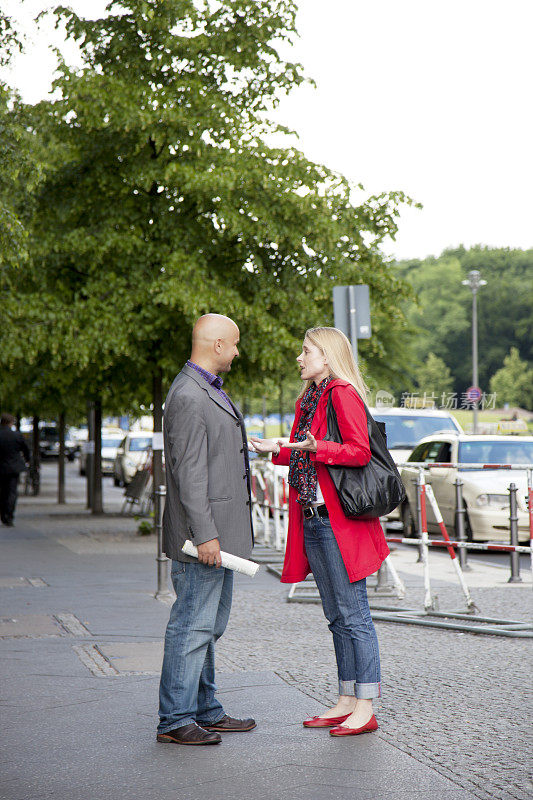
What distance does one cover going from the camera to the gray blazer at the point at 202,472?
4.94 metres

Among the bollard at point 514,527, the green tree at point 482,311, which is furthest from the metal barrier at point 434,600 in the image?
the green tree at point 482,311

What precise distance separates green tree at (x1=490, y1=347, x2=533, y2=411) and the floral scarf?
76.8 m

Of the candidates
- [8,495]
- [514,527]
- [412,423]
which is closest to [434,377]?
[412,423]

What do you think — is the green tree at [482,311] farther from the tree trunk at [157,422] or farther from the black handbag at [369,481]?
the black handbag at [369,481]

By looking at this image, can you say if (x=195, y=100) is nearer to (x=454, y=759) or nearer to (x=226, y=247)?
(x=226, y=247)

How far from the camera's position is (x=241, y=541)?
509 cm

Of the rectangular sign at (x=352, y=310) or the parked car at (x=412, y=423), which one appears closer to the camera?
the rectangular sign at (x=352, y=310)

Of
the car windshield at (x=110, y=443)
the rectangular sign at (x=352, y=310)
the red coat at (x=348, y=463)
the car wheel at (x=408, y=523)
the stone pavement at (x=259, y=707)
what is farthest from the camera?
the car windshield at (x=110, y=443)

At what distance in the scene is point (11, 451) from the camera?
63.5ft

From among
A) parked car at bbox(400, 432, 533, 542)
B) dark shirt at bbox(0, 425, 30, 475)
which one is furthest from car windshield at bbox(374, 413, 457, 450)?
dark shirt at bbox(0, 425, 30, 475)

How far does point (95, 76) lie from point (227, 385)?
16.2 feet

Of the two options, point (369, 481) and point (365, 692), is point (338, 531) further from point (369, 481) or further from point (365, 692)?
point (365, 692)

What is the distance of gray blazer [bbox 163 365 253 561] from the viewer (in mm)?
4941

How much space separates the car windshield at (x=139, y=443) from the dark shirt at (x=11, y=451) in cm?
1588
